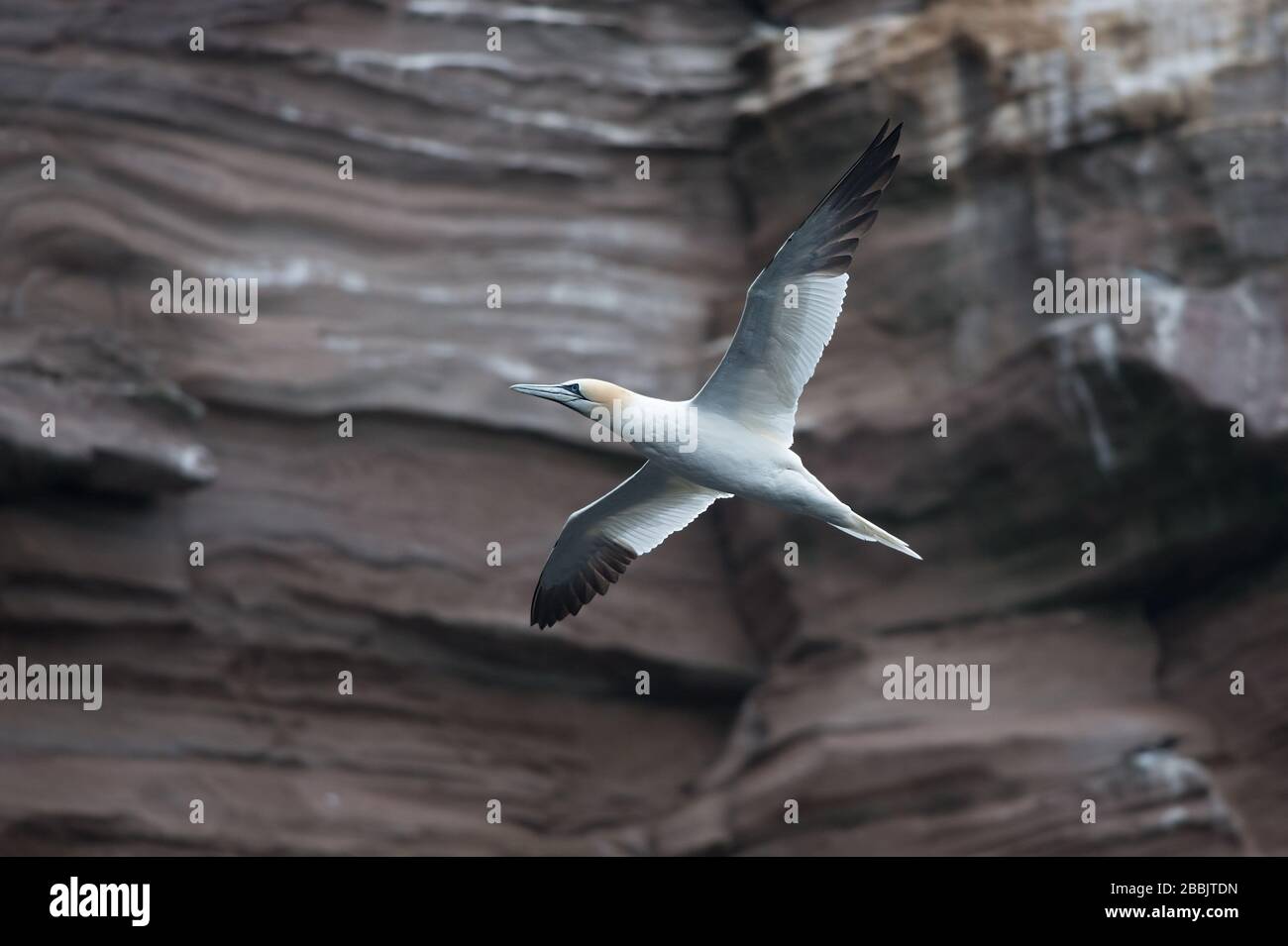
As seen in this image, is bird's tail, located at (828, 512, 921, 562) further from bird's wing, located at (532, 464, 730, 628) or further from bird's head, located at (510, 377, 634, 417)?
bird's head, located at (510, 377, 634, 417)

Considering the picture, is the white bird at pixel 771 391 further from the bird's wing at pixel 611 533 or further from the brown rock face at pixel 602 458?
the brown rock face at pixel 602 458

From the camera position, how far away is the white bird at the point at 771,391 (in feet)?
22.2

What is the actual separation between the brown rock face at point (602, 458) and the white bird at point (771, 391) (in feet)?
11.9

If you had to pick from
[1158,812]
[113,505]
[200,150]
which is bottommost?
[1158,812]

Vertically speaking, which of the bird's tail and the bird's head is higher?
the bird's head

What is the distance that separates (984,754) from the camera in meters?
10.0

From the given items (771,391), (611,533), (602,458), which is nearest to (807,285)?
(771,391)

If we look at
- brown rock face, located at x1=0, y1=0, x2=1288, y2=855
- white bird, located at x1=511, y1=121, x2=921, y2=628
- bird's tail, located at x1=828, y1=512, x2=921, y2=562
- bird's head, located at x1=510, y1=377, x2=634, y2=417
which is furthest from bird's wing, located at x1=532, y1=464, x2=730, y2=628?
brown rock face, located at x1=0, y1=0, x2=1288, y2=855

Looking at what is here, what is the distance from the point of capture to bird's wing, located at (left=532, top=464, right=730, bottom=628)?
7824 millimetres

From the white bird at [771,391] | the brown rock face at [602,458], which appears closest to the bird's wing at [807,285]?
the white bird at [771,391]

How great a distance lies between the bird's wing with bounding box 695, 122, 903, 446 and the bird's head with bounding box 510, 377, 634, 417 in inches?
16.1

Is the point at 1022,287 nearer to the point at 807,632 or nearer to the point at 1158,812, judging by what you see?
the point at 807,632

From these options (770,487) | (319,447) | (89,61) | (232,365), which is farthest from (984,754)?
(89,61)

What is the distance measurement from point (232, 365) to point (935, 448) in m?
4.63
